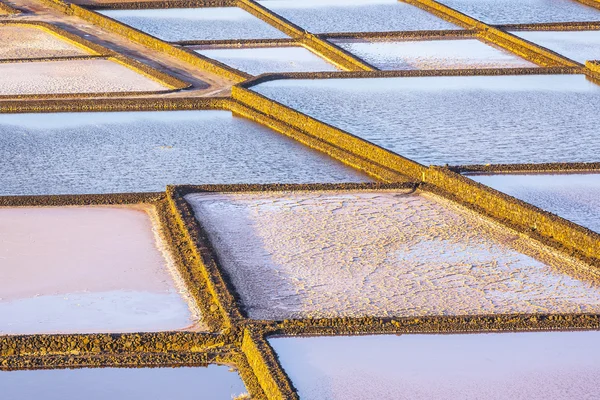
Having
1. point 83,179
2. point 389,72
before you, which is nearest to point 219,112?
point 389,72

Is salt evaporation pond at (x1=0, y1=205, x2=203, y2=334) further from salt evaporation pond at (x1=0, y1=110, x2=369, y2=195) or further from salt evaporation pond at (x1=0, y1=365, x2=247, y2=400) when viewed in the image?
salt evaporation pond at (x1=0, y1=110, x2=369, y2=195)

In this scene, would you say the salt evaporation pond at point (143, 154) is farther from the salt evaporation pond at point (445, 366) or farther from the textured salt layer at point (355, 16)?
the textured salt layer at point (355, 16)

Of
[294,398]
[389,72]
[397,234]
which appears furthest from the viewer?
[389,72]

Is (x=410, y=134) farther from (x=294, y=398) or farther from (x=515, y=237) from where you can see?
(x=294, y=398)

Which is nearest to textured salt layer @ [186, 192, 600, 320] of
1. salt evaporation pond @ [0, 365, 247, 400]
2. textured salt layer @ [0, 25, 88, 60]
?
salt evaporation pond @ [0, 365, 247, 400]

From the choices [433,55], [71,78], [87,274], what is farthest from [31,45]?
[87,274]

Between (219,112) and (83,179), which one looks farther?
(219,112)

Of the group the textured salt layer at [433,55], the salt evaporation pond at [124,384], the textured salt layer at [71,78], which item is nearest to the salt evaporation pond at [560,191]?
the salt evaporation pond at [124,384]

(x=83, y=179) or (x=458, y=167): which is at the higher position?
(x=458, y=167)
